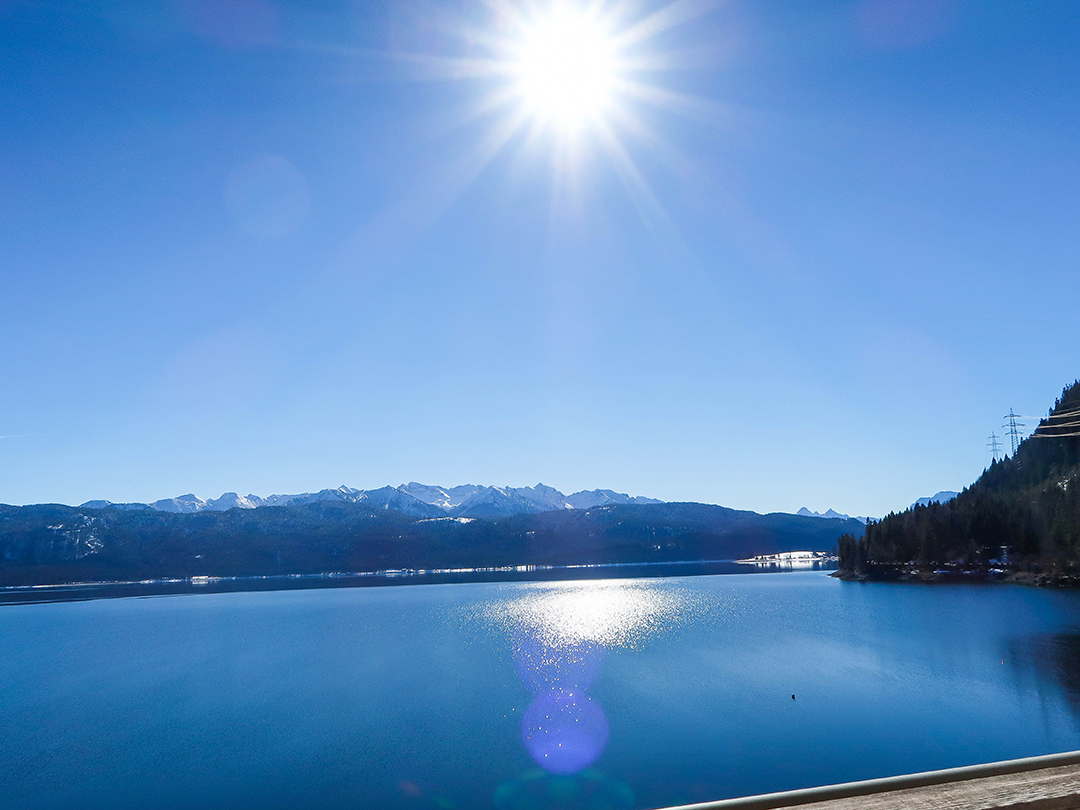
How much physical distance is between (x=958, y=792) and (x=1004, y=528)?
16345 cm

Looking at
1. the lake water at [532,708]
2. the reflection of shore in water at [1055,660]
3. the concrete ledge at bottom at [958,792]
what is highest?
the concrete ledge at bottom at [958,792]

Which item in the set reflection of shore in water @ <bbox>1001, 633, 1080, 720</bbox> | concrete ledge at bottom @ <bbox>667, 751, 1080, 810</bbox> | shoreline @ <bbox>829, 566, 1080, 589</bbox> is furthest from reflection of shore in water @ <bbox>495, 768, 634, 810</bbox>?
shoreline @ <bbox>829, 566, 1080, 589</bbox>

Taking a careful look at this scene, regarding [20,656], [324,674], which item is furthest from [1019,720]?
[20,656]

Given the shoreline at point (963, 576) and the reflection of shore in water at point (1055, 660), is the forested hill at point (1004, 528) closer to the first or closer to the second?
the shoreline at point (963, 576)

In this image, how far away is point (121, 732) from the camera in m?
39.8

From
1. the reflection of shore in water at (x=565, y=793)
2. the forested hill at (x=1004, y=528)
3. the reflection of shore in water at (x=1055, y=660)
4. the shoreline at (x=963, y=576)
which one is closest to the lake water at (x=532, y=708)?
the reflection of shore in water at (x=565, y=793)

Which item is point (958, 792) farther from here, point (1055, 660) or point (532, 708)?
point (1055, 660)

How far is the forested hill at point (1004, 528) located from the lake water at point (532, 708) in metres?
42.8

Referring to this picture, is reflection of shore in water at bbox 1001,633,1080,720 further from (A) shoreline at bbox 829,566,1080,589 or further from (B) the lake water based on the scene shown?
(A) shoreline at bbox 829,566,1080,589

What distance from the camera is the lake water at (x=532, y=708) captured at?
29234 millimetres

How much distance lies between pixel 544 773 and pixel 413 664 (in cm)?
Answer: 3190

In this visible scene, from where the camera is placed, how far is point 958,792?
5176 millimetres

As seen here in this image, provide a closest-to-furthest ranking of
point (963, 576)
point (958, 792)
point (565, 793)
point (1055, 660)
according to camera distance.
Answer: point (958, 792)
point (565, 793)
point (1055, 660)
point (963, 576)

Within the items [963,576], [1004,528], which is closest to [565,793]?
[963,576]
